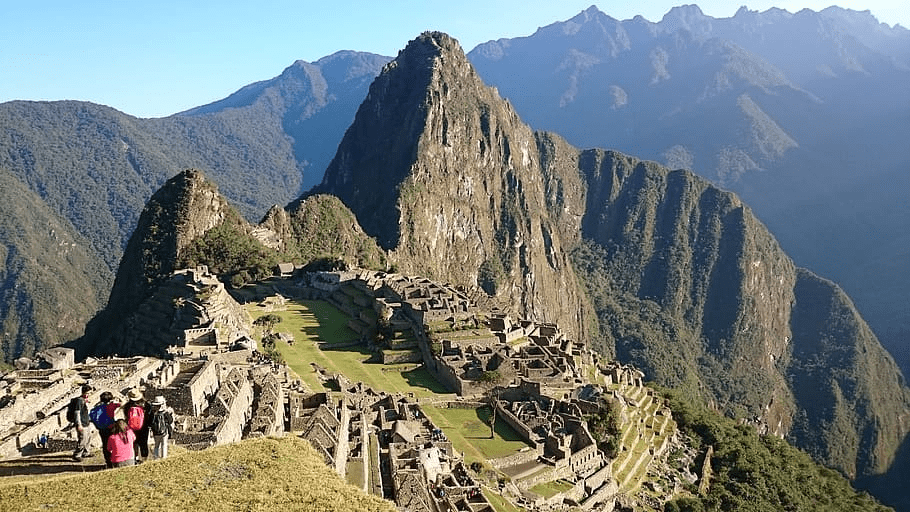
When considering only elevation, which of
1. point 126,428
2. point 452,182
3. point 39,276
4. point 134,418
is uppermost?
point 452,182

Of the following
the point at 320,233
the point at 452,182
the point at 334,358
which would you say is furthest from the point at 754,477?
the point at 452,182

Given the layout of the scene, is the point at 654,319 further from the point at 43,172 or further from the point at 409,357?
the point at 43,172

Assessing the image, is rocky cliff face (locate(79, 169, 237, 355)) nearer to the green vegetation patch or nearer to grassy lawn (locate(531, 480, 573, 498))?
grassy lawn (locate(531, 480, 573, 498))

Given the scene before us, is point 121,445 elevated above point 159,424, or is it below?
below

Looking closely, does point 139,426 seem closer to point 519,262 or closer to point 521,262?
point 519,262

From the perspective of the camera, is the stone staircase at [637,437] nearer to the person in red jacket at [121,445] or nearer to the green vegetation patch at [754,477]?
the green vegetation patch at [754,477]

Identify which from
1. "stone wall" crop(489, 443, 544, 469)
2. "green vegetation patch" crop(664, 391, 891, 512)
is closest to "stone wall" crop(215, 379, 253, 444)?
"stone wall" crop(489, 443, 544, 469)
